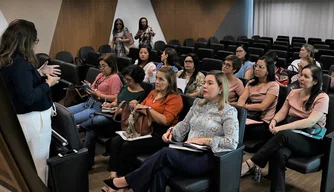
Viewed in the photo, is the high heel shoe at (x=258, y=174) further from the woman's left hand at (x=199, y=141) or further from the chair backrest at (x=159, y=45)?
the chair backrest at (x=159, y=45)

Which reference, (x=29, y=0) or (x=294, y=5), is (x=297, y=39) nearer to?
(x=294, y=5)

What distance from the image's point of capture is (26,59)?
2137 mm

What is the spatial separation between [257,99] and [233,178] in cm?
117

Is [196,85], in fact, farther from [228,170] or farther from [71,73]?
[71,73]

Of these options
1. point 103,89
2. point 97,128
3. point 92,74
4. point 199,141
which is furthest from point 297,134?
point 92,74

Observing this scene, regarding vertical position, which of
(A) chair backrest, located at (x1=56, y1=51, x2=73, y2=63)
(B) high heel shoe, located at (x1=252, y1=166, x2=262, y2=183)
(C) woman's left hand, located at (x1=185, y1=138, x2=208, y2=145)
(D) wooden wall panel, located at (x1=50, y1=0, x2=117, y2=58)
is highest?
(D) wooden wall panel, located at (x1=50, y1=0, x2=117, y2=58)

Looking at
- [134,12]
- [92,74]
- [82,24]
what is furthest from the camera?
[134,12]

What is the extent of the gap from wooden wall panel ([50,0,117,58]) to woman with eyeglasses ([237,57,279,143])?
5.55 metres

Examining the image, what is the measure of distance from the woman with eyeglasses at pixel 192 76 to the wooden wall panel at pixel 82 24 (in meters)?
4.45

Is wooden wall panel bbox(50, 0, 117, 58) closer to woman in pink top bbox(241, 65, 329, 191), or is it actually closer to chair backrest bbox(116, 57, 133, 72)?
chair backrest bbox(116, 57, 133, 72)

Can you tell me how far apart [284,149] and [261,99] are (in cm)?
77

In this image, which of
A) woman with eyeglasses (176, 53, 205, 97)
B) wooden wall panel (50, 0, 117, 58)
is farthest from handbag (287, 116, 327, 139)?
wooden wall panel (50, 0, 117, 58)

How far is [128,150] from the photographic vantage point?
2.72m

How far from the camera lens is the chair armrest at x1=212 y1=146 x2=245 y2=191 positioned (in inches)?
86.0
